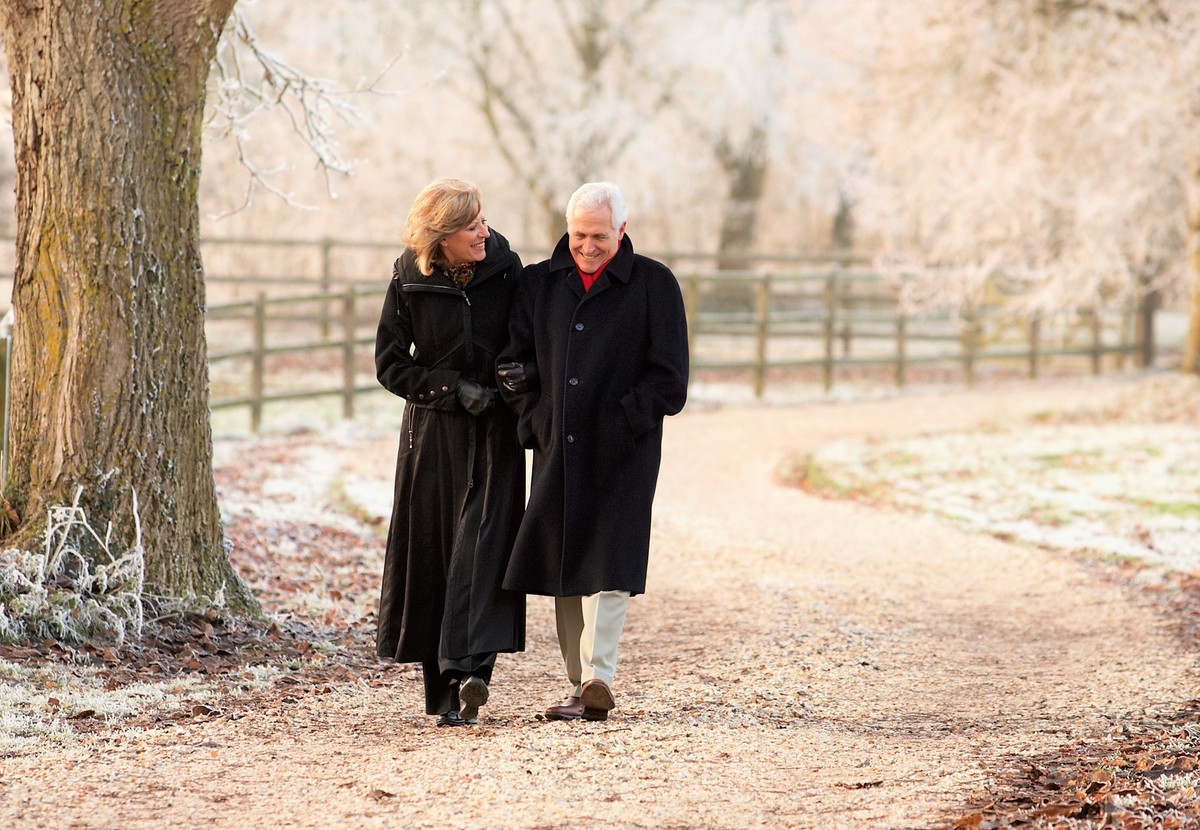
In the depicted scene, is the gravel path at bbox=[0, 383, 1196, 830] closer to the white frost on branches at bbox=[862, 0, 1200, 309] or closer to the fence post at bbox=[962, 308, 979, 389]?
the white frost on branches at bbox=[862, 0, 1200, 309]

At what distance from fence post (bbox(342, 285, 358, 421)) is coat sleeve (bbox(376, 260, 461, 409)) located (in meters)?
8.33

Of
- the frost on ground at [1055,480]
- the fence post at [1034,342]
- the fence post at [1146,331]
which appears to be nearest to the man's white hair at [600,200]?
the frost on ground at [1055,480]

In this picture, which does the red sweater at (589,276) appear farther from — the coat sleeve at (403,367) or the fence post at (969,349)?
the fence post at (969,349)

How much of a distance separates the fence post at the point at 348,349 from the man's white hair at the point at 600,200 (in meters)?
8.54

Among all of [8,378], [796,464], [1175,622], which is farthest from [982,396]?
[8,378]

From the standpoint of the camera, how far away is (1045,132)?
14969 millimetres

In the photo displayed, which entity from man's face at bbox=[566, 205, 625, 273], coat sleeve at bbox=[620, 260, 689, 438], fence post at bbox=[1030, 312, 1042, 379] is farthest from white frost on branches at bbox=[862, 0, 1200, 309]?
man's face at bbox=[566, 205, 625, 273]

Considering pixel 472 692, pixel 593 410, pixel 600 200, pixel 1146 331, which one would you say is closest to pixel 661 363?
pixel 593 410

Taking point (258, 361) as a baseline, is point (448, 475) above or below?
above

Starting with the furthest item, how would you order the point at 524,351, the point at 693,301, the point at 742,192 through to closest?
the point at 742,192, the point at 693,301, the point at 524,351

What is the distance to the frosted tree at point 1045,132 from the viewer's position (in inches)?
543

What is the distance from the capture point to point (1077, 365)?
1947 cm

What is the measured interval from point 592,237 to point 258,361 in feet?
27.0

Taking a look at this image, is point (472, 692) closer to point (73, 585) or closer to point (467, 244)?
point (467, 244)
